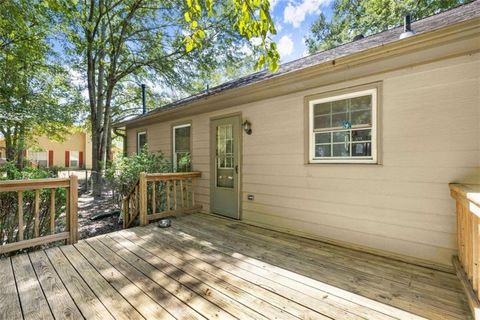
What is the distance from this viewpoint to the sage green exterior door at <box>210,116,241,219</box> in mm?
4680

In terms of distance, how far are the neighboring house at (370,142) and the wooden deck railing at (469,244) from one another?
0.28 meters

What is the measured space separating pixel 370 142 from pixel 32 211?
4828 mm

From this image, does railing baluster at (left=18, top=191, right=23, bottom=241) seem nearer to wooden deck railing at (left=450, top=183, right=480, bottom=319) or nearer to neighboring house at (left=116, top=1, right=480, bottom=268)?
neighboring house at (left=116, top=1, right=480, bottom=268)

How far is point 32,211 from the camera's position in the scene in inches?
135

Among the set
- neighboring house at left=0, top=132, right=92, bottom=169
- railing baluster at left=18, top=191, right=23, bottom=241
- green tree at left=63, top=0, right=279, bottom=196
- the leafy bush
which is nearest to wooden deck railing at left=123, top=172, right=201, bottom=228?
the leafy bush

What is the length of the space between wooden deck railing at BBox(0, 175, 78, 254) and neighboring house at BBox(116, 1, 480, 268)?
2654 millimetres

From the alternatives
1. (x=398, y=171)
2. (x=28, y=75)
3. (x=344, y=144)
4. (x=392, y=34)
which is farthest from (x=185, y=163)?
(x=28, y=75)

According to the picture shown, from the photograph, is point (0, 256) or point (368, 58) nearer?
point (368, 58)

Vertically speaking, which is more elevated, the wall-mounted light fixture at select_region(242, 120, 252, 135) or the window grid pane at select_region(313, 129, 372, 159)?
the wall-mounted light fixture at select_region(242, 120, 252, 135)

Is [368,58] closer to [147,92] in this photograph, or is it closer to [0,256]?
[0,256]

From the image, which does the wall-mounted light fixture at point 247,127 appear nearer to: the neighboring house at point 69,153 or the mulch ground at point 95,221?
the mulch ground at point 95,221

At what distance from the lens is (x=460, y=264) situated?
231 centimetres

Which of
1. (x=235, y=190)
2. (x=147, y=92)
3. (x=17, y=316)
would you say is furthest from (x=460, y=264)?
(x=147, y=92)

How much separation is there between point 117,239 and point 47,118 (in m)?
7.55
